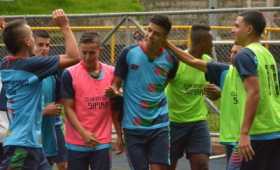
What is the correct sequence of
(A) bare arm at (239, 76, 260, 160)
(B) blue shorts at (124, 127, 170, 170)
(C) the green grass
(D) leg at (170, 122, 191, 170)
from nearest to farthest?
(A) bare arm at (239, 76, 260, 160) < (B) blue shorts at (124, 127, 170, 170) < (D) leg at (170, 122, 191, 170) < (C) the green grass

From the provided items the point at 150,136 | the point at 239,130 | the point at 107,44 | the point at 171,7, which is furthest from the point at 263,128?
the point at 171,7

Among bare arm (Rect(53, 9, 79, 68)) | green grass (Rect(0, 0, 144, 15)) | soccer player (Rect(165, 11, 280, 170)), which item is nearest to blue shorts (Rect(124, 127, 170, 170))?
soccer player (Rect(165, 11, 280, 170))

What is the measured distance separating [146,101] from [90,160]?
0.82 metres

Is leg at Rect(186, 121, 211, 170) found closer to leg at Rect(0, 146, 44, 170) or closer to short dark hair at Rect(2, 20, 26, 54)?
leg at Rect(0, 146, 44, 170)

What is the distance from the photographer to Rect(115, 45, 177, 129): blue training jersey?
8.42 metres

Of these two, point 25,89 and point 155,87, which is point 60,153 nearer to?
point 155,87

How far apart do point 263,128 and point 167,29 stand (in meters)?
1.75

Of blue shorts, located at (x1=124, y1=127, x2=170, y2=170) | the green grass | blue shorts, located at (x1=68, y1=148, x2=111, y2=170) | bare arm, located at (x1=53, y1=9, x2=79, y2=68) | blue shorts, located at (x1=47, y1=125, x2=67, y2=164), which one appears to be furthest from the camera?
the green grass

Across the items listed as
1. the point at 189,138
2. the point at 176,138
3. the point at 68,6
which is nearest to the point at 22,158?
the point at 176,138

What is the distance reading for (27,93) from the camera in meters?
7.38

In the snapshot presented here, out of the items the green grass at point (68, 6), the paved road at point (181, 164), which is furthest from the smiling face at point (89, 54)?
the green grass at point (68, 6)

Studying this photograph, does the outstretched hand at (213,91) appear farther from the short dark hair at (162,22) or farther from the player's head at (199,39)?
the short dark hair at (162,22)

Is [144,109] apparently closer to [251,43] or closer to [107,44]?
[251,43]

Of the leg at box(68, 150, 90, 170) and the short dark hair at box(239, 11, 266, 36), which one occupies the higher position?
the short dark hair at box(239, 11, 266, 36)
